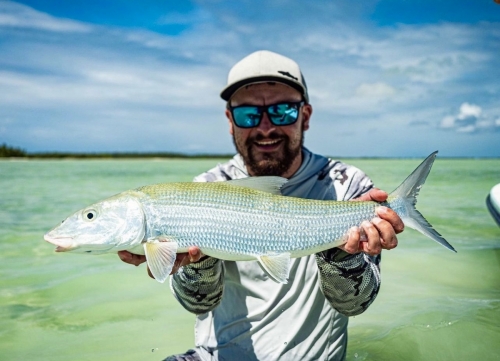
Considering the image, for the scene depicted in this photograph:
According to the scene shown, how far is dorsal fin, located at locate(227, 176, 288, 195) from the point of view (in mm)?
2742

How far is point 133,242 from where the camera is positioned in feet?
8.10

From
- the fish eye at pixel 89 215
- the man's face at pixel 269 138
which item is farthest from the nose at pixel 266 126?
the fish eye at pixel 89 215

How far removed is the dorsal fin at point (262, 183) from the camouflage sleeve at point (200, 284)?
51 centimetres

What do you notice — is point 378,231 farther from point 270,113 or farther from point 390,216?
point 270,113

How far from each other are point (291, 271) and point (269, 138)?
3.27 feet

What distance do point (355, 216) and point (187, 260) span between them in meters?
1.01

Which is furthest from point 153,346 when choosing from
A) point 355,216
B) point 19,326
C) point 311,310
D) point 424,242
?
point 424,242

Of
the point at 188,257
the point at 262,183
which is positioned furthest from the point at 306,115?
the point at 188,257

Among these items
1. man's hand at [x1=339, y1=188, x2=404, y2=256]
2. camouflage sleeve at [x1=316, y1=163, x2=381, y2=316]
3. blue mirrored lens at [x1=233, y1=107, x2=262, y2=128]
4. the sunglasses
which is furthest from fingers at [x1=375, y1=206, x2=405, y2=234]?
blue mirrored lens at [x1=233, y1=107, x2=262, y2=128]

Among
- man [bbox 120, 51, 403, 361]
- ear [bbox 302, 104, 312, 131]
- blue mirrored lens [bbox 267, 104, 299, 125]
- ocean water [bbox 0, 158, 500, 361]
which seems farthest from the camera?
ocean water [bbox 0, 158, 500, 361]

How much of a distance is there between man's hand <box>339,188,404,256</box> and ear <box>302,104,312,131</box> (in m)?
1.23

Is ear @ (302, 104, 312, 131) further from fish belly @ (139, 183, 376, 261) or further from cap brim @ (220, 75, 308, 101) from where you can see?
fish belly @ (139, 183, 376, 261)

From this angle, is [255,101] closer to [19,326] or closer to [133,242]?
[133,242]

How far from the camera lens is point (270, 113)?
343 cm
